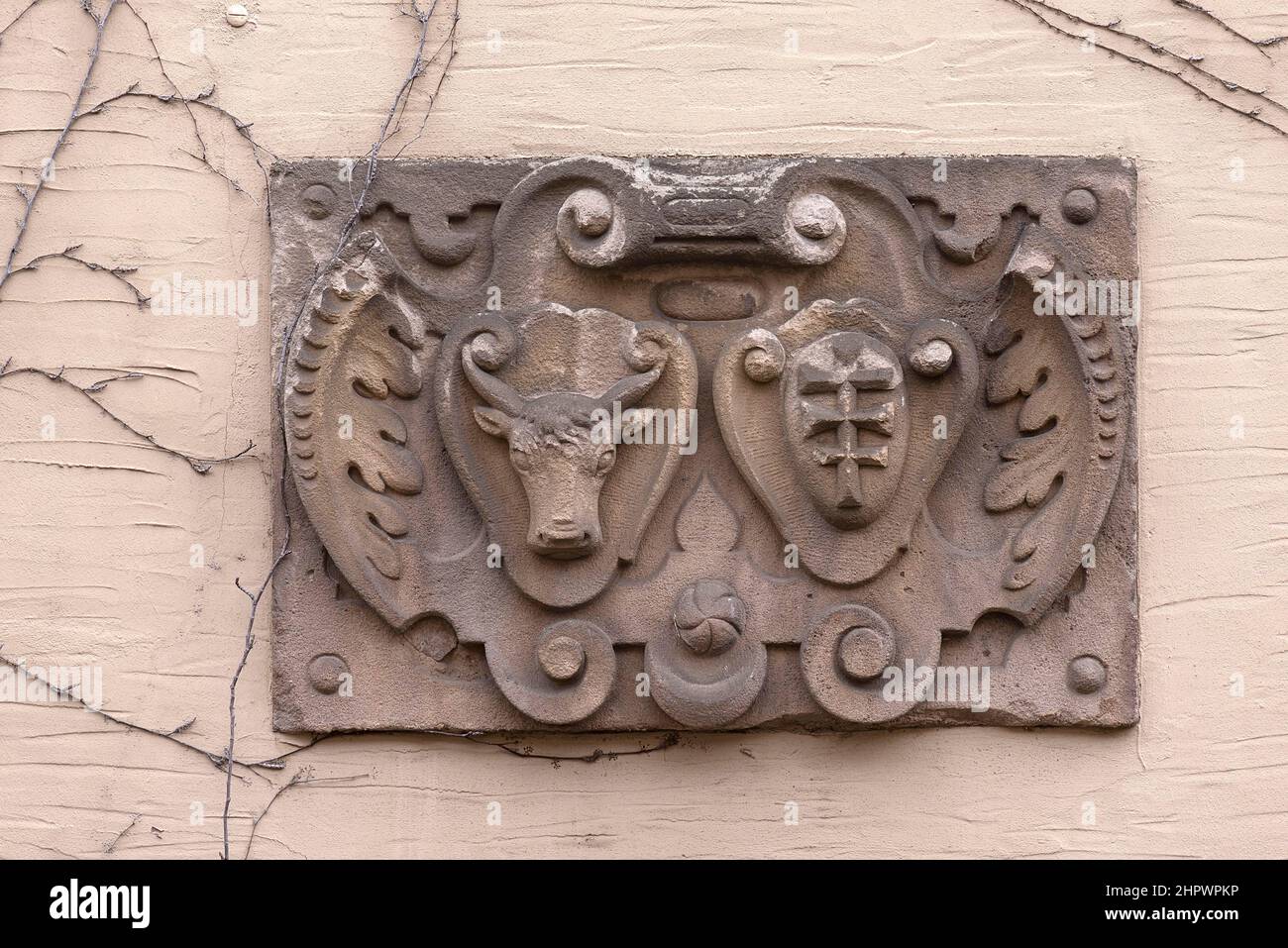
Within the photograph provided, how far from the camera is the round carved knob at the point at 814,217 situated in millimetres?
3020

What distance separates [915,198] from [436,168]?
2.98ft

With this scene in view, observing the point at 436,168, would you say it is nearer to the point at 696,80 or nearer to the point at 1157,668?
the point at 696,80

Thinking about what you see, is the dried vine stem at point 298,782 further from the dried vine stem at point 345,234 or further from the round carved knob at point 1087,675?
the round carved knob at point 1087,675

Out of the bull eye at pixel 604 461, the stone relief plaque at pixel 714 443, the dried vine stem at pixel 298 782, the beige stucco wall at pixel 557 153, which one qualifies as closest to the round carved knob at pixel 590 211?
the stone relief plaque at pixel 714 443

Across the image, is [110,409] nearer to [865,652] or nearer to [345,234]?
[345,234]

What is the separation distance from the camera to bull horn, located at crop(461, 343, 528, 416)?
2.97m

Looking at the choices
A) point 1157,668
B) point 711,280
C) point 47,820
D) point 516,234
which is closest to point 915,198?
point 711,280

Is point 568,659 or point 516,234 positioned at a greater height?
point 516,234

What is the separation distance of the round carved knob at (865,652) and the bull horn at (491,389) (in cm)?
74

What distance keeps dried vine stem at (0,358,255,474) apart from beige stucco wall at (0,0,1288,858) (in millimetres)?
15

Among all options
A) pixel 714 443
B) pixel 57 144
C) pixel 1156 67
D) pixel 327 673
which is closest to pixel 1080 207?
pixel 1156 67

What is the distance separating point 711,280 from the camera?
3.08 meters

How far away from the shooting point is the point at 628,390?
117 inches

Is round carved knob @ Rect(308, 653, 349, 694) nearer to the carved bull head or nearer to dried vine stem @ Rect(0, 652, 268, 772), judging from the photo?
dried vine stem @ Rect(0, 652, 268, 772)
